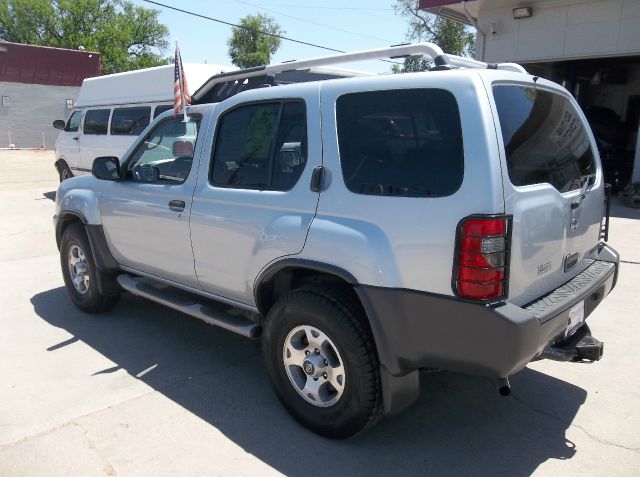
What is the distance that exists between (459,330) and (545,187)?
0.89 m

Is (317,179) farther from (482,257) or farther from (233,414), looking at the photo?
(233,414)

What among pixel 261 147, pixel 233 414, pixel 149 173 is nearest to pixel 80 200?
pixel 149 173

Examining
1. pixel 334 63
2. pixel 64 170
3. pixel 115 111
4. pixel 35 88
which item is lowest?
pixel 64 170

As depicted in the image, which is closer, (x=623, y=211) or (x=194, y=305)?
(x=194, y=305)

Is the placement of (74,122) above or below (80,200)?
above

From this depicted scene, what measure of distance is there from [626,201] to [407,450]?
404 inches

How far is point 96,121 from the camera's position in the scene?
11.9 meters

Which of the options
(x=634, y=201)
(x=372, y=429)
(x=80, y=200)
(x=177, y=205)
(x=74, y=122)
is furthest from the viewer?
(x=74, y=122)

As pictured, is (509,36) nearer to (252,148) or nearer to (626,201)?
(626,201)

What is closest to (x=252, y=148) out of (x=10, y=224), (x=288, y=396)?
(x=288, y=396)

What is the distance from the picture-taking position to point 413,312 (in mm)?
2658

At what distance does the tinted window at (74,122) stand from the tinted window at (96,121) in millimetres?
537

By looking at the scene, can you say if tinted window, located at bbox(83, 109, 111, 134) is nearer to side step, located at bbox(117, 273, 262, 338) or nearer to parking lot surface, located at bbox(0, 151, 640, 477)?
parking lot surface, located at bbox(0, 151, 640, 477)

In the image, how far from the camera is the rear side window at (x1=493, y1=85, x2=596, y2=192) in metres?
2.68
